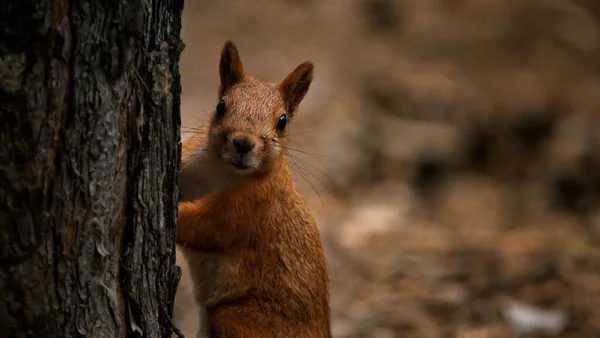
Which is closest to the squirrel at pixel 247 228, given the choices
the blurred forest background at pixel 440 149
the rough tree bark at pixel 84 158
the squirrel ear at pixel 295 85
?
the squirrel ear at pixel 295 85

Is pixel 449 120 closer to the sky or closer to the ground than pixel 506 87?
closer to the ground

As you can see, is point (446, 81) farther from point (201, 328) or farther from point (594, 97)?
point (201, 328)

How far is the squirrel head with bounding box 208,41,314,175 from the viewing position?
10.4 ft

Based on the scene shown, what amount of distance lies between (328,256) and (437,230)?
1124 millimetres

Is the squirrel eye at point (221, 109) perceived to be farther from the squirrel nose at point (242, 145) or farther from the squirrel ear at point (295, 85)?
the squirrel ear at point (295, 85)

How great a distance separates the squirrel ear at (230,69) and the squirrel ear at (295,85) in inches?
7.6

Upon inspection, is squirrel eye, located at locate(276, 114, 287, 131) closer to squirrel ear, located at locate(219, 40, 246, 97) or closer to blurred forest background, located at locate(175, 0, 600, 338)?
squirrel ear, located at locate(219, 40, 246, 97)

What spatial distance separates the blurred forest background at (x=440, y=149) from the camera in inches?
210

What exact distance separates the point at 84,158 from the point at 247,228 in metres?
1.12

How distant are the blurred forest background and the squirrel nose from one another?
1.67 metres

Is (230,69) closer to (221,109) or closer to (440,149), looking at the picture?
(221,109)

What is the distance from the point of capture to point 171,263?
2.81m

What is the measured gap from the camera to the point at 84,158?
2.31 meters

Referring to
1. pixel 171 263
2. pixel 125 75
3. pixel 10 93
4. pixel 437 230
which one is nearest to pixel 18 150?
pixel 10 93
